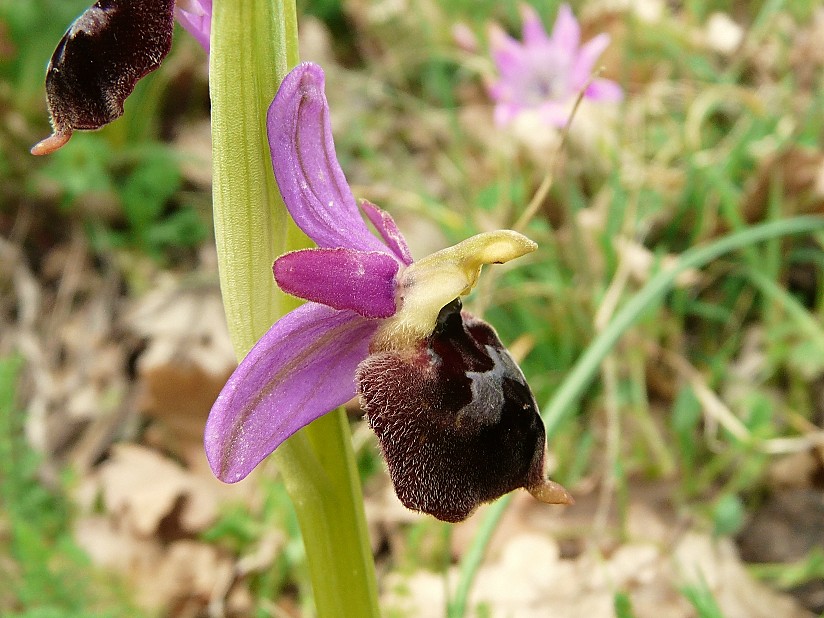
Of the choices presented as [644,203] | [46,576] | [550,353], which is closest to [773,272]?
[644,203]

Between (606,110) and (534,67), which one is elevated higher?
(534,67)

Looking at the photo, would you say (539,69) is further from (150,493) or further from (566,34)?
(150,493)

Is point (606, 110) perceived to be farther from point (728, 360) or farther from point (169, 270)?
point (169, 270)

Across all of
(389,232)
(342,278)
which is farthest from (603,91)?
(342,278)

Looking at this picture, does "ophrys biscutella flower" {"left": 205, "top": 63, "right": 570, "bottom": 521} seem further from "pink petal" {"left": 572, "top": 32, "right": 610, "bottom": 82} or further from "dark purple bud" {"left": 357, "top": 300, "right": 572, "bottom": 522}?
"pink petal" {"left": 572, "top": 32, "right": 610, "bottom": 82}

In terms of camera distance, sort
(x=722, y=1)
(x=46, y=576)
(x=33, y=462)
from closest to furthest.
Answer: (x=46, y=576)
(x=33, y=462)
(x=722, y=1)

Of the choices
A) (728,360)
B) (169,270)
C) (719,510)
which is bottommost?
(728,360)
